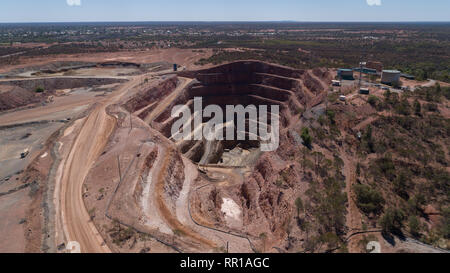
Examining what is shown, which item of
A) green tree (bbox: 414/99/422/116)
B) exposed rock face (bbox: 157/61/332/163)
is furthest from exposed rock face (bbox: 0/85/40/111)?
green tree (bbox: 414/99/422/116)

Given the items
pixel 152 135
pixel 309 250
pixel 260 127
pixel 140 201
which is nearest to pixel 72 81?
pixel 152 135

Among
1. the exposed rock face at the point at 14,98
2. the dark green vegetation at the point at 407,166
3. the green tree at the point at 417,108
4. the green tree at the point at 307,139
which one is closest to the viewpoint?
the dark green vegetation at the point at 407,166

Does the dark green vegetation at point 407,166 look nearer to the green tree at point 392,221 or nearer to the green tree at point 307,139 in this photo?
the green tree at point 392,221

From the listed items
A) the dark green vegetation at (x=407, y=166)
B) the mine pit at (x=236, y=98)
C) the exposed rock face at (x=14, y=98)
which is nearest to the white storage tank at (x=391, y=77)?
the dark green vegetation at (x=407, y=166)

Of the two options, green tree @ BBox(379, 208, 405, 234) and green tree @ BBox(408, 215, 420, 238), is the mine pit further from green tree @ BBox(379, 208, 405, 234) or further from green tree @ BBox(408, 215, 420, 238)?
green tree @ BBox(408, 215, 420, 238)

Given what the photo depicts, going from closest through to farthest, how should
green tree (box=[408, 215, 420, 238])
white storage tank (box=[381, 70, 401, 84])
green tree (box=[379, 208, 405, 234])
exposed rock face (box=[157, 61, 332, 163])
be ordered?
green tree (box=[408, 215, 420, 238]) < green tree (box=[379, 208, 405, 234]) < white storage tank (box=[381, 70, 401, 84]) < exposed rock face (box=[157, 61, 332, 163])

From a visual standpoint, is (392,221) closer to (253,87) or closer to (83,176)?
(83,176)

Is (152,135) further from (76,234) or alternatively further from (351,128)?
(351,128)

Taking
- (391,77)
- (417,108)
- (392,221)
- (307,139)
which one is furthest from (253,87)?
(392,221)
